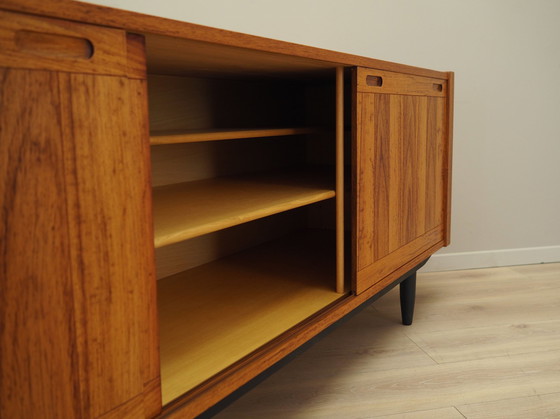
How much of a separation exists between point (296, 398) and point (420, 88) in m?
0.80

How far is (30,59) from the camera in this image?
50 cm

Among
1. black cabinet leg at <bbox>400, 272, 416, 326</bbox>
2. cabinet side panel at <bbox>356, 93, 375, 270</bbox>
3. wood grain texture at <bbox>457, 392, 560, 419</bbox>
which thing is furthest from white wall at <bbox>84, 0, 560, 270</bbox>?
wood grain texture at <bbox>457, 392, 560, 419</bbox>

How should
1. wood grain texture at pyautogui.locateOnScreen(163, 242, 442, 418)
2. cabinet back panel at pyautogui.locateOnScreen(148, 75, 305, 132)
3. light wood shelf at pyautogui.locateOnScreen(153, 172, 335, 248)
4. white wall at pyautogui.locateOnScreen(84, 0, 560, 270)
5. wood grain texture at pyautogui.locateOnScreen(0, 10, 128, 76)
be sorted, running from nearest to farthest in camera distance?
wood grain texture at pyautogui.locateOnScreen(0, 10, 128, 76) < wood grain texture at pyautogui.locateOnScreen(163, 242, 442, 418) < light wood shelf at pyautogui.locateOnScreen(153, 172, 335, 248) < cabinet back panel at pyautogui.locateOnScreen(148, 75, 305, 132) < white wall at pyautogui.locateOnScreen(84, 0, 560, 270)

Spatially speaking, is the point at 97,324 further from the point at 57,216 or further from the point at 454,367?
the point at 454,367

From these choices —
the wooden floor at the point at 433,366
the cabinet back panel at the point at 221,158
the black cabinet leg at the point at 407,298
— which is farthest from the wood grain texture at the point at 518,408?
the cabinet back panel at the point at 221,158

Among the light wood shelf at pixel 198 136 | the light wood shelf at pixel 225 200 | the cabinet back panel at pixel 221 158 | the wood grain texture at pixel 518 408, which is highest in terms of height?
the light wood shelf at pixel 198 136

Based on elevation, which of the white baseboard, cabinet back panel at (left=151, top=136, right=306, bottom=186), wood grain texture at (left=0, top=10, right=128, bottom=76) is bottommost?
the white baseboard

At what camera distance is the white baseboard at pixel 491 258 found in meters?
2.13

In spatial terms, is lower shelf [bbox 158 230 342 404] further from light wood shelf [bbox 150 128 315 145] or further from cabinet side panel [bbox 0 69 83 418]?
light wood shelf [bbox 150 128 315 145]

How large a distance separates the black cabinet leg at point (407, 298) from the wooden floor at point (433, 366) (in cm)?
3

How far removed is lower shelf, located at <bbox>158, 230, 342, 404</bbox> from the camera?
32.8 inches

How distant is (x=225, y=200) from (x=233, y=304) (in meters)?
0.22

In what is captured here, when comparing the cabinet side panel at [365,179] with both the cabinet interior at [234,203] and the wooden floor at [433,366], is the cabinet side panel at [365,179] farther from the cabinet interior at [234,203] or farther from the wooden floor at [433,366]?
the wooden floor at [433,366]

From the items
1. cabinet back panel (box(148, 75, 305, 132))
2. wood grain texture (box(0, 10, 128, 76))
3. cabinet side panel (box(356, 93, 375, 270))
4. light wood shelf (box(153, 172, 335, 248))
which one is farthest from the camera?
cabinet back panel (box(148, 75, 305, 132))
